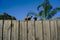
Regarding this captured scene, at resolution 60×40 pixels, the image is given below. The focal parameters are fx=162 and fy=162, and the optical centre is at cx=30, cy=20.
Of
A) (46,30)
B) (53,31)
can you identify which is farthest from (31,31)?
(53,31)

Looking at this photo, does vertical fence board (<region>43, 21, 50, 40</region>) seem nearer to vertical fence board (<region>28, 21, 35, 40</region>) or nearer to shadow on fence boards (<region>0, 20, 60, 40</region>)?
shadow on fence boards (<region>0, 20, 60, 40</region>)

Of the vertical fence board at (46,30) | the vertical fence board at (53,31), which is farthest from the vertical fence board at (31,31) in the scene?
the vertical fence board at (53,31)

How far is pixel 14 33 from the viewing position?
2830mm

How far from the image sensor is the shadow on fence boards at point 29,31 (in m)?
2.84

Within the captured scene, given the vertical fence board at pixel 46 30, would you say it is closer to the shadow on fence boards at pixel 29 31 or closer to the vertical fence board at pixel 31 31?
the shadow on fence boards at pixel 29 31

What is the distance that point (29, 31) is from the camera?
285 cm

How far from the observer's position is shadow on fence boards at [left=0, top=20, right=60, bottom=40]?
2.84 m

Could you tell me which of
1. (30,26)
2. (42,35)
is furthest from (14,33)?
(42,35)

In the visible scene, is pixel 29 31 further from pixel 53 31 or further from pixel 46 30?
pixel 53 31

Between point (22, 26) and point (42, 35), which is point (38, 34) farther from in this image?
point (22, 26)

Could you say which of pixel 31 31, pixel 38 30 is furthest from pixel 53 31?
pixel 31 31

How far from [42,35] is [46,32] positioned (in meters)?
0.09

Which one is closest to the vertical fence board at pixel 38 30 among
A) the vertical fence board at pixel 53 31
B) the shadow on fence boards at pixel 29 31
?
the shadow on fence boards at pixel 29 31

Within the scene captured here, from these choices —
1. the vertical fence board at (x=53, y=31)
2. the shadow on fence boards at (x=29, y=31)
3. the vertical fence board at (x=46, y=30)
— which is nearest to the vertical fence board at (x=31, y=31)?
the shadow on fence boards at (x=29, y=31)
